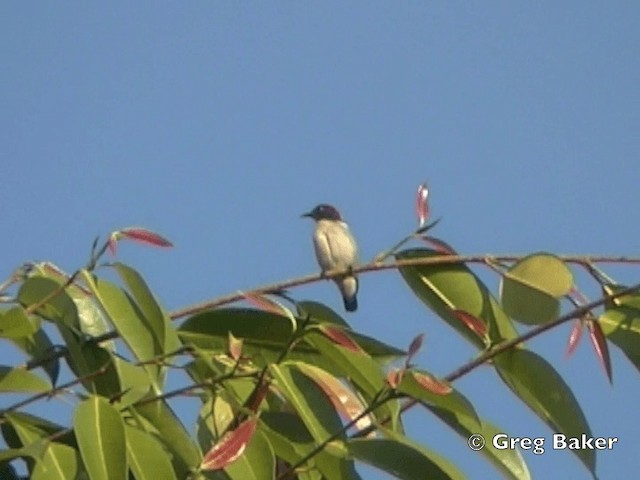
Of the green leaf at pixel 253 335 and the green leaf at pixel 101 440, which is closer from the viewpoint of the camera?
the green leaf at pixel 101 440

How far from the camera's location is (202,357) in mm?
2545

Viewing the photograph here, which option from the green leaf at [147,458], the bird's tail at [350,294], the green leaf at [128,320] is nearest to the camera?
the green leaf at [147,458]

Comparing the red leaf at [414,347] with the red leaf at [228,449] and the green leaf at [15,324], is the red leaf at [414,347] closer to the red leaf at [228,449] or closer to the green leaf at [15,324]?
the red leaf at [228,449]

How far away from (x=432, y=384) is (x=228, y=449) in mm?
345

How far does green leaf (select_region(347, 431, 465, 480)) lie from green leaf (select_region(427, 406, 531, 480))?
0.20 meters

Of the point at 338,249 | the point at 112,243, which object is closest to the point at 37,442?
the point at 112,243

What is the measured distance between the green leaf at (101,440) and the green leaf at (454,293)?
768 mm

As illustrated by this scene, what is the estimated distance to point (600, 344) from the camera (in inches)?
106

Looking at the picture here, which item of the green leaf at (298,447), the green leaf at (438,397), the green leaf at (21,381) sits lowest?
the green leaf at (298,447)

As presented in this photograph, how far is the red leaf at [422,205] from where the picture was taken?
2960 millimetres

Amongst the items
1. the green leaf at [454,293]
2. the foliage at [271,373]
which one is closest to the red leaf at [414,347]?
the foliage at [271,373]

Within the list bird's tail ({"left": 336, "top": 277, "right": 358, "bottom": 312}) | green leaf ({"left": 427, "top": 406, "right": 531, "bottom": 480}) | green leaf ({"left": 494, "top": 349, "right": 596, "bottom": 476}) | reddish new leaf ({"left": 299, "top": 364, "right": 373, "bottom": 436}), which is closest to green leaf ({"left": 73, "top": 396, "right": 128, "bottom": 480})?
reddish new leaf ({"left": 299, "top": 364, "right": 373, "bottom": 436})

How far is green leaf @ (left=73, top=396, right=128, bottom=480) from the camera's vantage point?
2.23 metres

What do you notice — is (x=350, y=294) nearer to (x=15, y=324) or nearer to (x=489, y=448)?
(x=489, y=448)
